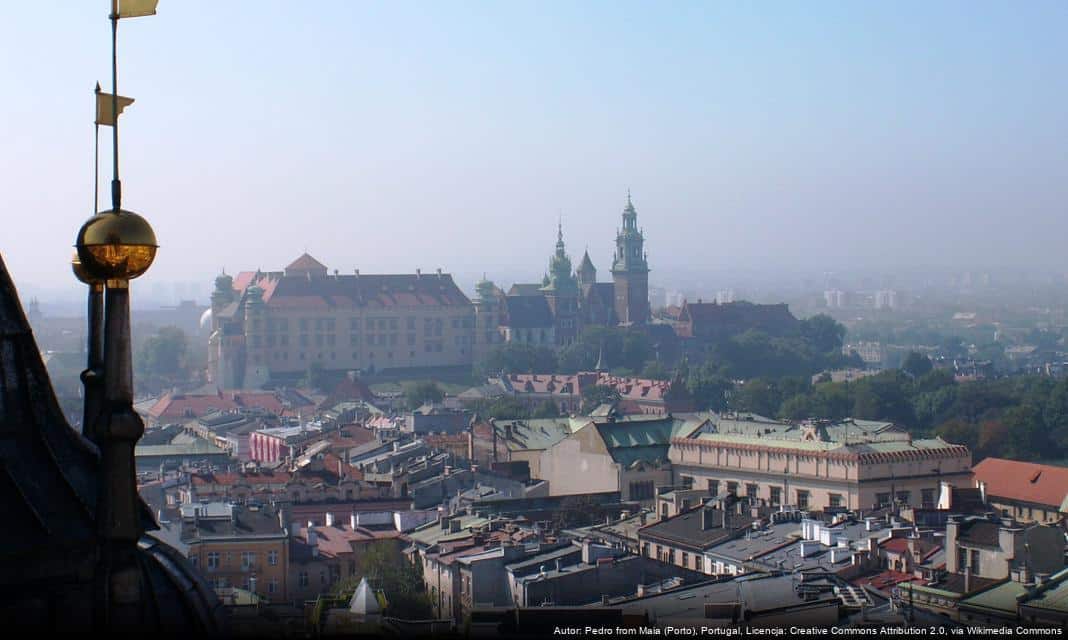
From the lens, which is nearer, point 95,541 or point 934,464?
point 95,541

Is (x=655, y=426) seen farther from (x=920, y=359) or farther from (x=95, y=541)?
(x=920, y=359)

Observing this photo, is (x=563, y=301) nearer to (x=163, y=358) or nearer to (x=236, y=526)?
(x=163, y=358)

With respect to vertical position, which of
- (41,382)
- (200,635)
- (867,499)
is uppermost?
(41,382)

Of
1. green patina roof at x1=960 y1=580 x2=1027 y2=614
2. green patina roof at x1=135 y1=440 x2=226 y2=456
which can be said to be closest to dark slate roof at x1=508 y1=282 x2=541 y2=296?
green patina roof at x1=135 y1=440 x2=226 y2=456

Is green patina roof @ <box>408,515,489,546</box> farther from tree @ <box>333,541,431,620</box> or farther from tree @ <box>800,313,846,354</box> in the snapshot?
tree @ <box>800,313,846,354</box>

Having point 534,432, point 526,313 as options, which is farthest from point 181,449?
point 526,313

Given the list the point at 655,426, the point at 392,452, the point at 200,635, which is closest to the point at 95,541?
the point at 200,635
